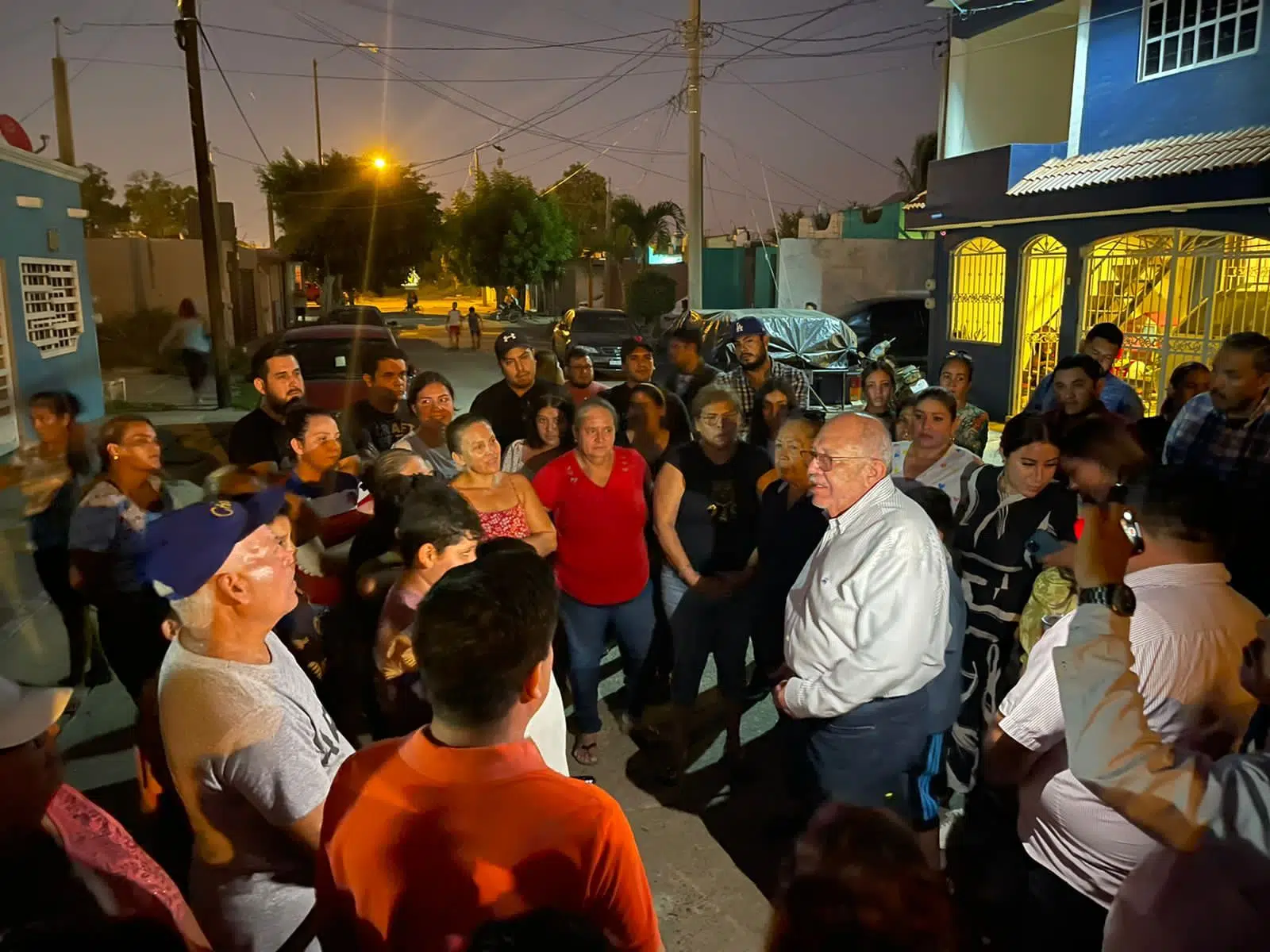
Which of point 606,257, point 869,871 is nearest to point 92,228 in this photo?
point 606,257

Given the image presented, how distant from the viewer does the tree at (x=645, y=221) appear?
4084 centimetres

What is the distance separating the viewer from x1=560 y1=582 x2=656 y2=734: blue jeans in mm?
4062

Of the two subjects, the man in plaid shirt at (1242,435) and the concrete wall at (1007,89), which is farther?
the concrete wall at (1007,89)

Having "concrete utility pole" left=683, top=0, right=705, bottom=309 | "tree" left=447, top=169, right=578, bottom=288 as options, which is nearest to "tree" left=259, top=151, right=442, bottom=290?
"tree" left=447, top=169, right=578, bottom=288

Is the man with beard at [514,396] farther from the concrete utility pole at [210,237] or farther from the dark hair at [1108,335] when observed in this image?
the concrete utility pole at [210,237]

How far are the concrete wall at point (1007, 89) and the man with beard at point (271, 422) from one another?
14439 mm

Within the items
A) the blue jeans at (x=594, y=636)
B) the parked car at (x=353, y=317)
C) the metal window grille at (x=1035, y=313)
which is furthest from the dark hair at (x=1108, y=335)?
the parked car at (x=353, y=317)

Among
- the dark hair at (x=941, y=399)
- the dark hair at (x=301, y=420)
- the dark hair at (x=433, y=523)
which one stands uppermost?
the dark hair at (x=941, y=399)

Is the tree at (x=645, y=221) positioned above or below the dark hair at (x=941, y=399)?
above

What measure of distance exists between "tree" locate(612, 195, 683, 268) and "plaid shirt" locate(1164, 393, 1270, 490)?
3753cm

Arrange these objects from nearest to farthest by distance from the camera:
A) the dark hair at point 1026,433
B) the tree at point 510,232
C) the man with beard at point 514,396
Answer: the dark hair at point 1026,433 < the man with beard at point 514,396 < the tree at point 510,232

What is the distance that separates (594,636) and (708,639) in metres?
0.54

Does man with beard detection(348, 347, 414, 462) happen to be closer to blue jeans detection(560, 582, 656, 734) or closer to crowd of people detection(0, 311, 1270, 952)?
crowd of people detection(0, 311, 1270, 952)

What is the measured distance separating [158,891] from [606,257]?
1810 inches
